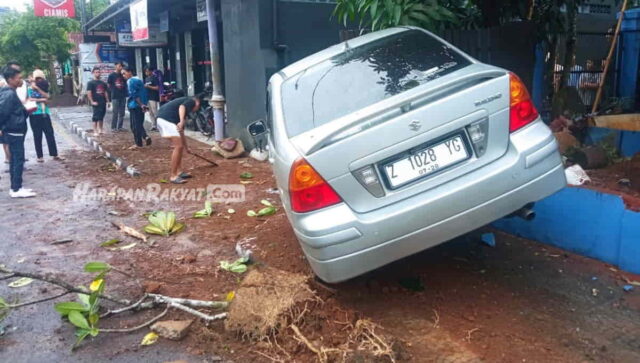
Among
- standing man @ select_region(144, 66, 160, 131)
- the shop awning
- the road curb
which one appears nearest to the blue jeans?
the road curb

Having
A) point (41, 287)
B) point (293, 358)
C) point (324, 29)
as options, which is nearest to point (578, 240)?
point (293, 358)

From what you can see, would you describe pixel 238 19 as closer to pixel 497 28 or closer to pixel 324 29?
pixel 324 29

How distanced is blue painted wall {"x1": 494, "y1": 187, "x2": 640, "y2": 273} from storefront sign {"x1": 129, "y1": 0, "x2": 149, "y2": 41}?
40.8ft

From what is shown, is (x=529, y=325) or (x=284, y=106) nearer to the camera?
(x=529, y=325)

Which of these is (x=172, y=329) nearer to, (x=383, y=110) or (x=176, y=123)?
(x=383, y=110)

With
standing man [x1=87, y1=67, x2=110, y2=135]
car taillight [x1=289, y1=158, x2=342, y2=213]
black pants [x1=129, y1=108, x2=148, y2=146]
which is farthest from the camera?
standing man [x1=87, y1=67, x2=110, y2=135]

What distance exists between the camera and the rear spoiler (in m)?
3.14

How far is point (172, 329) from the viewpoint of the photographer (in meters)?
3.45

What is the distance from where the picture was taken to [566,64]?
6180 millimetres

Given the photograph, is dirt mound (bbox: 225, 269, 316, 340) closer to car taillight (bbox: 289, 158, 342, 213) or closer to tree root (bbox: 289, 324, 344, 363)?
tree root (bbox: 289, 324, 344, 363)

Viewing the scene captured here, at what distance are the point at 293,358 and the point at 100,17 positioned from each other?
2160cm

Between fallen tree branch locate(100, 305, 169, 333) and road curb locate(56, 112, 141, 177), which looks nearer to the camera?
fallen tree branch locate(100, 305, 169, 333)

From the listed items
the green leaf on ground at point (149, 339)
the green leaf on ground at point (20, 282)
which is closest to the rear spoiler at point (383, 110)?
the green leaf on ground at point (149, 339)

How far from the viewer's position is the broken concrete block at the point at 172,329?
343cm
